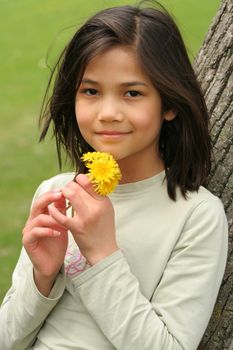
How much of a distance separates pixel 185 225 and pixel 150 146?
278mm

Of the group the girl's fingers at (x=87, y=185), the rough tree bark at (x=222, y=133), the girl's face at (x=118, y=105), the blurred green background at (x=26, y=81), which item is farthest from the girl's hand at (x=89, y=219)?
the blurred green background at (x=26, y=81)

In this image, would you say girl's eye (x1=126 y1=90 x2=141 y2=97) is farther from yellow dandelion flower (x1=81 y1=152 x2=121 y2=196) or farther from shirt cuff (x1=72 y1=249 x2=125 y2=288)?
shirt cuff (x1=72 y1=249 x2=125 y2=288)

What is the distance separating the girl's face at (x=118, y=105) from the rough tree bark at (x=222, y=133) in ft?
1.67

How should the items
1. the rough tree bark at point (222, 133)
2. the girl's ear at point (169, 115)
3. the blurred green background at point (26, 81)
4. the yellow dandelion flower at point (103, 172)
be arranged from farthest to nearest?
the blurred green background at point (26, 81) → the rough tree bark at point (222, 133) → the girl's ear at point (169, 115) → the yellow dandelion flower at point (103, 172)

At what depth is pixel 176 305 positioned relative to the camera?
2176mm

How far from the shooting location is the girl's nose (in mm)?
2152

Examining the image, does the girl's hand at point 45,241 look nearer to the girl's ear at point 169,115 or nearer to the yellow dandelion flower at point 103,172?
the yellow dandelion flower at point 103,172

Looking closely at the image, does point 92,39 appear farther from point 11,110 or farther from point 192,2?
point 192,2

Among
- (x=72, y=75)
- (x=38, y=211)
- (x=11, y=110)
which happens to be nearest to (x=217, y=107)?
(x=72, y=75)

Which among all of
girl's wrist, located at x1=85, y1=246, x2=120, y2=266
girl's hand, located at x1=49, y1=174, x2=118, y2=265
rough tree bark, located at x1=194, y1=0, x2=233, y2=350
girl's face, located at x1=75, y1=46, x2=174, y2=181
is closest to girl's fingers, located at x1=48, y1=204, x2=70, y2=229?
girl's hand, located at x1=49, y1=174, x2=118, y2=265

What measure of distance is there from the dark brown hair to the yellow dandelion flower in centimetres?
28

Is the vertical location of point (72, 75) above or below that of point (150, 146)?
above

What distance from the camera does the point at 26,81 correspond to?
7.29m

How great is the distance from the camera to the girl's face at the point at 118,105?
7.13ft
